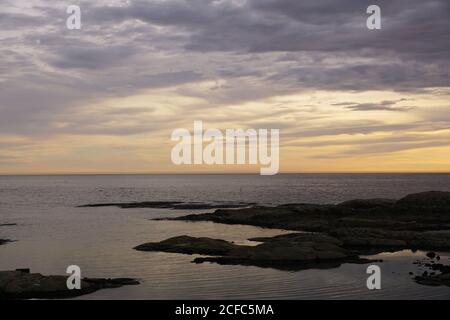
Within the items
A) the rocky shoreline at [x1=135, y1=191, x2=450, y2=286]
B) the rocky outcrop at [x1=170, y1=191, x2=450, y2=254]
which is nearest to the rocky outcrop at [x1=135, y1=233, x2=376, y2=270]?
the rocky shoreline at [x1=135, y1=191, x2=450, y2=286]

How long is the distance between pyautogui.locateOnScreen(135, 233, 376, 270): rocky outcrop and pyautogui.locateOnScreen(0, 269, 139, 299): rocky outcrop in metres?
11.1

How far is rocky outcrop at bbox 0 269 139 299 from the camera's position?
2977cm

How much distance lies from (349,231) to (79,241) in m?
28.0

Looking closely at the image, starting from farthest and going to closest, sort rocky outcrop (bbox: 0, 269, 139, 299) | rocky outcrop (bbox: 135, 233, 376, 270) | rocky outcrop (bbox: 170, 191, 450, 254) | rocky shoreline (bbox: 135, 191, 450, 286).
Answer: rocky outcrop (bbox: 170, 191, 450, 254) → rocky shoreline (bbox: 135, 191, 450, 286) → rocky outcrop (bbox: 135, 233, 376, 270) → rocky outcrop (bbox: 0, 269, 139, 299)

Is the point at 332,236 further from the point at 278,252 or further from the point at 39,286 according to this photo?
the point at 39,286

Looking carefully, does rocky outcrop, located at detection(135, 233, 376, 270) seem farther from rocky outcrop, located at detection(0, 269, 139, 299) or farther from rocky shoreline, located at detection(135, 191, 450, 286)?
rocky outcrop, located at detection(0, 269, 139, 299)

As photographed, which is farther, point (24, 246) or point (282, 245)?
point (24, 246)

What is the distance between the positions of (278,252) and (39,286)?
1902 centimetres

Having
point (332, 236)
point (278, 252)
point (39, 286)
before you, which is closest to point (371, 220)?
point (332, 236)

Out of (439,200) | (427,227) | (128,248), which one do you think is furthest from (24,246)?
(439,200)

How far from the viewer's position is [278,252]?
41969 millimetres

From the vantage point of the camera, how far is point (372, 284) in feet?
108
